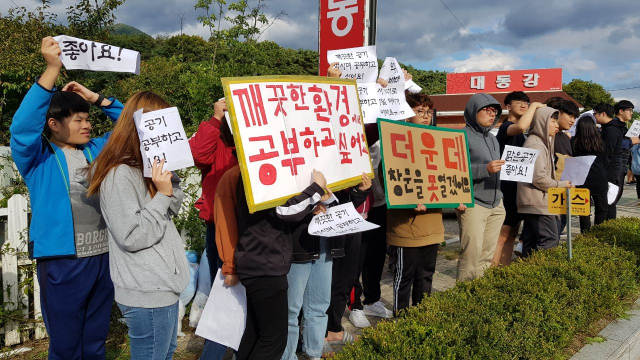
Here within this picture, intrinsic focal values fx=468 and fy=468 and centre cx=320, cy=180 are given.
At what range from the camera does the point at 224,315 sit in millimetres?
2807

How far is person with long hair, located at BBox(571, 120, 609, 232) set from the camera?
5949 millimetres

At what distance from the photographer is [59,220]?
237cm

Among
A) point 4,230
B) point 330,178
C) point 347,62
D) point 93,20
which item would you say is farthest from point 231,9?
point 330,178

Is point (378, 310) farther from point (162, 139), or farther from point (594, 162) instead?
point (594, 162)

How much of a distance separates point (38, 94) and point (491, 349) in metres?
2.78

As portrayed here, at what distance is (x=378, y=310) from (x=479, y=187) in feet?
4.97

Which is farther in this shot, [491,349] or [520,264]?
[520,264]

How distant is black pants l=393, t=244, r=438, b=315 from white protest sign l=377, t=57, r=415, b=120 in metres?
1.14

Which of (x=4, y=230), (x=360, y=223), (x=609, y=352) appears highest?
(x=360, y=223)

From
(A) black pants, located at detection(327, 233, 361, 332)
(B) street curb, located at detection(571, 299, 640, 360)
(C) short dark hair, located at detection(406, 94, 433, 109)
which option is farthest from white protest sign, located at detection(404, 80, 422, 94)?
(B) street curb, located at detection(571, 299, 640, 360)

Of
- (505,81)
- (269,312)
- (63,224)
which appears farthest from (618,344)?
(505,81)

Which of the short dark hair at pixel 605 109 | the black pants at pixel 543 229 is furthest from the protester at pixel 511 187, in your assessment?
the short dark hair at pixel 605 109

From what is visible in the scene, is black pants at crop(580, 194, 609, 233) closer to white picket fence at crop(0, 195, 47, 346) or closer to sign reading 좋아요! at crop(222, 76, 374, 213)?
sign reading 좋아요! at crop(222, 76, 374, 213)

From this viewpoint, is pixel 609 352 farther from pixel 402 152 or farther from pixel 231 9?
pixel 231 9
